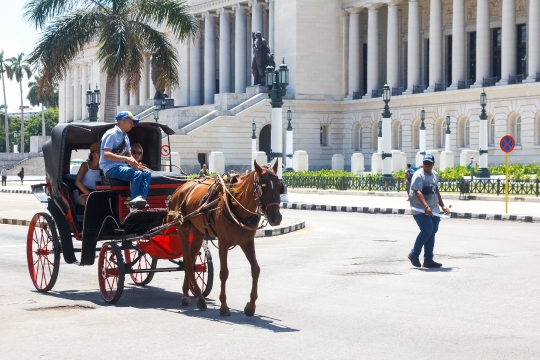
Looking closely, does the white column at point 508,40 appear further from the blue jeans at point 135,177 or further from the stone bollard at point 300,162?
the blue jeans at point 135,177

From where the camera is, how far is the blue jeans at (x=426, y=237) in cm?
1520

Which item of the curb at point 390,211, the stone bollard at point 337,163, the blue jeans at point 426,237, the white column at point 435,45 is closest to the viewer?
the blue jeans at point 426,237

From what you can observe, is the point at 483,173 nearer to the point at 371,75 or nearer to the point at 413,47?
the point at 413,47

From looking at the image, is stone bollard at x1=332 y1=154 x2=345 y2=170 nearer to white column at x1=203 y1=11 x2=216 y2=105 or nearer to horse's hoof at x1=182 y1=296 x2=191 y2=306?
white column at x1=203 y1=11 x2=216 y2=105

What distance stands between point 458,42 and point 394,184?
26.0 m

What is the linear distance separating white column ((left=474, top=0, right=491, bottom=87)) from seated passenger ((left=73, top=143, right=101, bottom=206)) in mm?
54674

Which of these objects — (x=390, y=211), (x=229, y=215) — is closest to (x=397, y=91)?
(x=390, y=211)

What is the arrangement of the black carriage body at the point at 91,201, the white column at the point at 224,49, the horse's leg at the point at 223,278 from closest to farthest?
the horse's leg at the point at 223,278 < the black carriage body at the point at 91,201 < the white column at the point at 224,49

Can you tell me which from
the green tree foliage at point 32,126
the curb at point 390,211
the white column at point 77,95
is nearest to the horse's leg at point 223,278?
the curb at point 390,211

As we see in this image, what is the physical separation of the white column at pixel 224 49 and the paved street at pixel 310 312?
65618mm

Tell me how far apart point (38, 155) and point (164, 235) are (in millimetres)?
84331

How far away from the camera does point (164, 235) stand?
12.0m

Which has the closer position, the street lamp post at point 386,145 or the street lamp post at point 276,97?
the street lamp post at point 276,97

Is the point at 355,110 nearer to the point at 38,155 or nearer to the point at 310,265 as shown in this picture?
the point at 38,155
